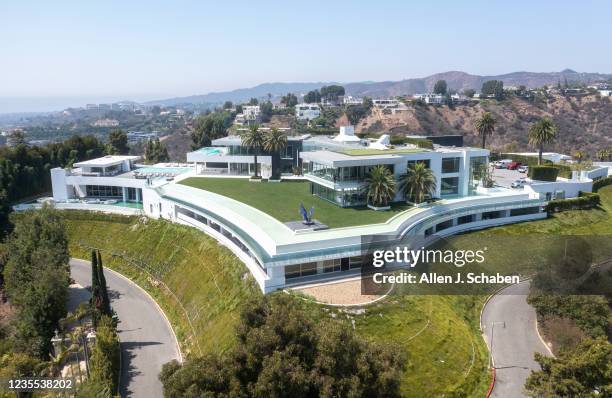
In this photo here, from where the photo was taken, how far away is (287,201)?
5222cm

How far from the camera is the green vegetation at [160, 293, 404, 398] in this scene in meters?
20.0

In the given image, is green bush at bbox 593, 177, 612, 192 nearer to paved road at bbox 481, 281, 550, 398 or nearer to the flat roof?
paved road at bbox 481, 281, 550, 398

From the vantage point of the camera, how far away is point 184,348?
119 feet

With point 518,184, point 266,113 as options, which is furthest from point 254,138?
point 266,113

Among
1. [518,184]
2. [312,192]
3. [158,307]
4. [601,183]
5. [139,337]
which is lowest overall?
[139,337]

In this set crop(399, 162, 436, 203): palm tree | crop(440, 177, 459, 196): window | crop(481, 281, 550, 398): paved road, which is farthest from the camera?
crop(440, 177, 459, 196): window

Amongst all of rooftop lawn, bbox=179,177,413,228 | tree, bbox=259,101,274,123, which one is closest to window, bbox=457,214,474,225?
rooftop lawn, bbox=179,177,413,228

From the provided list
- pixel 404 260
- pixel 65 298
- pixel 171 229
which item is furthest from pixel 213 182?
pixel 404 260

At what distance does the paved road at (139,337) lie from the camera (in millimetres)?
32344

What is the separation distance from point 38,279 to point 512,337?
123ft

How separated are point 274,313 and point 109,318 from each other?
20235 mm

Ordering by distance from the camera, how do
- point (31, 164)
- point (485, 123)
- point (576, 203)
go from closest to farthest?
point (576, 203), point (31, 164), point (485, 123)

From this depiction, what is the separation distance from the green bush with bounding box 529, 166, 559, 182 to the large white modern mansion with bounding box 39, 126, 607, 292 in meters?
1.77

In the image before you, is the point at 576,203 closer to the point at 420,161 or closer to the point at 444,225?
the point at 444,225
